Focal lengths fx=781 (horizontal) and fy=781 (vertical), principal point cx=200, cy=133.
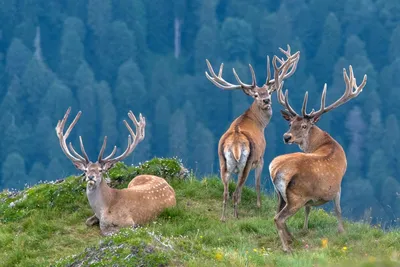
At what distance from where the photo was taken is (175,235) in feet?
34.7

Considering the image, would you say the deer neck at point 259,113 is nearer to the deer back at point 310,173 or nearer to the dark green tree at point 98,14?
the deer back at point 310,173

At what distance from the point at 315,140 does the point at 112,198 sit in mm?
3031

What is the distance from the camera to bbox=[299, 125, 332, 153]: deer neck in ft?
36.5

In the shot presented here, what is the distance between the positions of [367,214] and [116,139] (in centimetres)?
3320

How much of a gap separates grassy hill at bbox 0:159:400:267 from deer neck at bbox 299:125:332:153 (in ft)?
3.47

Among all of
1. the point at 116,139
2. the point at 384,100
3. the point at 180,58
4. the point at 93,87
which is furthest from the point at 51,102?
the point at 384,100

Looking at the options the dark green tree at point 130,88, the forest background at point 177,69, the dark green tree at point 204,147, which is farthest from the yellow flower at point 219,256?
the dark green tree at point 130,88

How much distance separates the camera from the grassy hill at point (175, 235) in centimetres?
769

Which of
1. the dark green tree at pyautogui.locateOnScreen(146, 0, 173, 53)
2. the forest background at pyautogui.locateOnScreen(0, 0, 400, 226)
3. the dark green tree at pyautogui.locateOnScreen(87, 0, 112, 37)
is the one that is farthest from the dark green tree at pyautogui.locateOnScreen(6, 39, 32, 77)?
the dark green tree at pyautogui.locateOnScreen(146, 0, 173, 53)

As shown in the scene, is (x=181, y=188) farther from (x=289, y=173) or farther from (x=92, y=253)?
(x=92, y=253)

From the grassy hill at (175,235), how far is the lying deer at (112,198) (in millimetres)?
195

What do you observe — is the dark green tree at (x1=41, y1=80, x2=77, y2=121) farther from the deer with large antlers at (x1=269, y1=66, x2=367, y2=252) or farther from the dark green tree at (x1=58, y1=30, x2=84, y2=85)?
the deer with large antlers at (x1=269, y1=66, x2=367, y2=252)

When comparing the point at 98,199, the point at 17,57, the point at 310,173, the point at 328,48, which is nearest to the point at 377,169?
the point at 328,48

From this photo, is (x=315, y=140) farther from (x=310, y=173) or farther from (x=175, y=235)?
(x=175, y=235)
